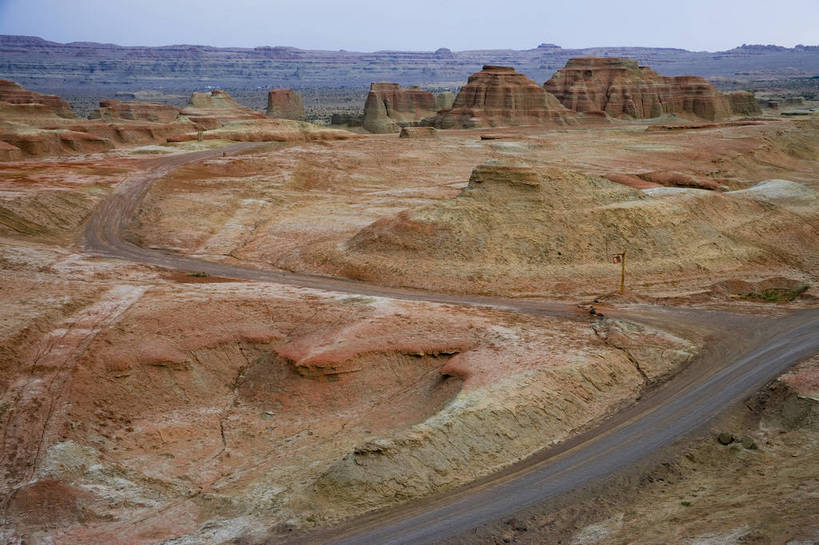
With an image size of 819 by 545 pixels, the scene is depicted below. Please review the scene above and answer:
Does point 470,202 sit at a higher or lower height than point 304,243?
higher

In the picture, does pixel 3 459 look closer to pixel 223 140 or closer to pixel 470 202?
pixel 470 202

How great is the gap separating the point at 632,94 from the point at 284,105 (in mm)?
63940

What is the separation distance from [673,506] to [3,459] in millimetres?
18917

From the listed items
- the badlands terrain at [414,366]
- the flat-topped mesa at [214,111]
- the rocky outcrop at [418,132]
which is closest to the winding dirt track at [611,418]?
the badlands terrain at [414,366]

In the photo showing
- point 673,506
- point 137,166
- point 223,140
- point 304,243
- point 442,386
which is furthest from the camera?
point 223,140

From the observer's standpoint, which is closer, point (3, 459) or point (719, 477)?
point (719, 477)

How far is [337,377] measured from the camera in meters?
27.5

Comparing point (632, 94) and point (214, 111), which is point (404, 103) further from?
point (632, 94)

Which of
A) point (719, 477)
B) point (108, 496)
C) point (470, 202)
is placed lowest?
point (108, 496)

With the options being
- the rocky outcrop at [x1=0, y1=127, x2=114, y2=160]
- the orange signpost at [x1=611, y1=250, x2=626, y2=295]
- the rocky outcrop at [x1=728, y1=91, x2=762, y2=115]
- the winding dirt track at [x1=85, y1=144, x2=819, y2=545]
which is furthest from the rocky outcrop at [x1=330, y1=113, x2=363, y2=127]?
the orange signpost at [x1=611, y1=250, x2=626, y2=295]

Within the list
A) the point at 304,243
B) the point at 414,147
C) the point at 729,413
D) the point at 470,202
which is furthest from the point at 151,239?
the point at 414,147

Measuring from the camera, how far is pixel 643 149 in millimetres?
96812

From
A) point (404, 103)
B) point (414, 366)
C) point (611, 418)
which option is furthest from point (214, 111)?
point (611, 418)

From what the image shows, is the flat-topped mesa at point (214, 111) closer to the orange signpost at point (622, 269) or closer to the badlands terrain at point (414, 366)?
the badlands terrain at point (414, 366)
